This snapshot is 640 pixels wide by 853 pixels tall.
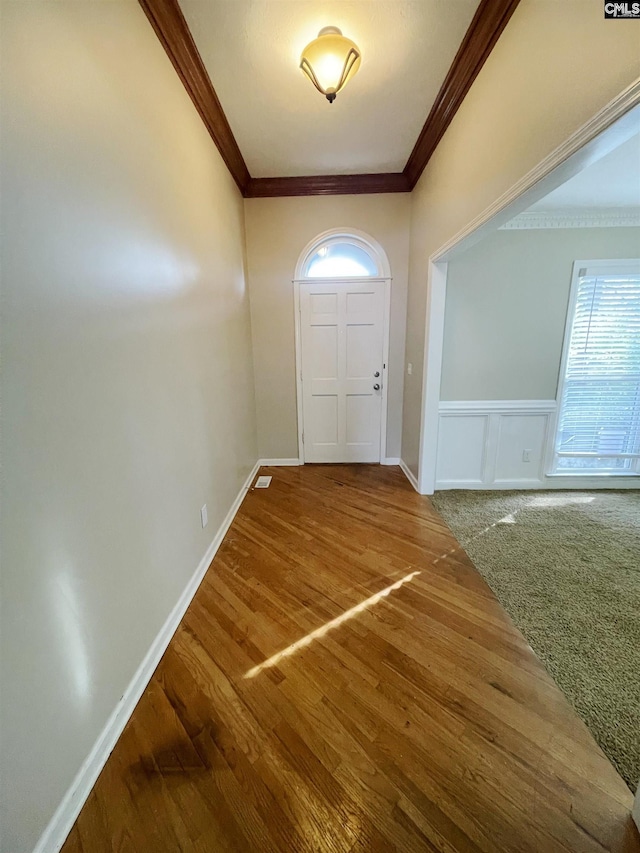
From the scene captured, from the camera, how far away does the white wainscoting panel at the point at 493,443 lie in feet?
A: 9.37

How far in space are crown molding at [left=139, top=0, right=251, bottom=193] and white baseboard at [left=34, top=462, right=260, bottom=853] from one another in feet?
8.85

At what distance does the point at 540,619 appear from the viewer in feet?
5.04

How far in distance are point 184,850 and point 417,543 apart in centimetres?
170

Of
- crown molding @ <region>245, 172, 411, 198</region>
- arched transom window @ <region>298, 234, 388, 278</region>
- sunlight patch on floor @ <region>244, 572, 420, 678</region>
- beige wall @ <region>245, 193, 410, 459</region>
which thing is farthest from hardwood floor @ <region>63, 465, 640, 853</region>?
crown molding @ <region>245, 172, 411, 198</region>

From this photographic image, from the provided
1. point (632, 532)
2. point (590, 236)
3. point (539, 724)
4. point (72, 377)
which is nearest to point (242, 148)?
point (72, 377)

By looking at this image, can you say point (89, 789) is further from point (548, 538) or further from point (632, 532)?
point (632, 532)

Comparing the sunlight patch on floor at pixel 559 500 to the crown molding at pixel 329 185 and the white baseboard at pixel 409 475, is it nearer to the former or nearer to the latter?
the white baseboard at pixel 409 475

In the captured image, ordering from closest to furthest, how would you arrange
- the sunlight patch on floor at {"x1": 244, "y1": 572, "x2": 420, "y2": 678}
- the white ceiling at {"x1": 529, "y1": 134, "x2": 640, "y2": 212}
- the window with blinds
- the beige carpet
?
the beige carpet
the sunlight patch on floor at {"x1": 244, "y1": 572, "x2": 420, "y2": 678}
the white ceiling at {"x1": 529, "y1": 134, "x2": 640, "y2": 212}
the window with blinds

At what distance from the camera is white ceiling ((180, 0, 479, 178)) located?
4.85 ft

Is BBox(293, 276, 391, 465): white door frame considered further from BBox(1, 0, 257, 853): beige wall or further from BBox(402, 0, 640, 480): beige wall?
BBox(1, 0, 257, 853): beige wall

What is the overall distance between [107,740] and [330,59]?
304 cm

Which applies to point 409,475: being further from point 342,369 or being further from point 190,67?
point 190,67

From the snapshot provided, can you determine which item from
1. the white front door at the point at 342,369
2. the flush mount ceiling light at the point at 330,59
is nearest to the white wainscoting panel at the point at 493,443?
the white front door at the point at 342,369

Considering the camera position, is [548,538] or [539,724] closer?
[539,724]
